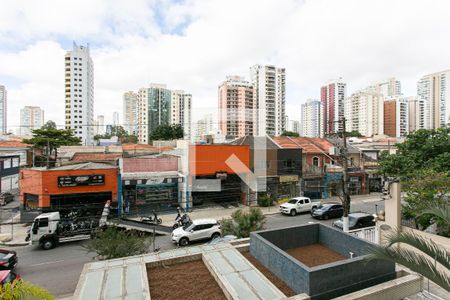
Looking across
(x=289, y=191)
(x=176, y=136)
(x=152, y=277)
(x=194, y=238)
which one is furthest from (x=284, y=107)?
(x=152, y=277)

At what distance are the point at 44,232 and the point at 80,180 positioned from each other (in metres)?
6.14

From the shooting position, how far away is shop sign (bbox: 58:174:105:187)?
20.2 metres

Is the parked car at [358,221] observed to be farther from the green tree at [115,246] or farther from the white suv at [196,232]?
the green tree at [115,246]

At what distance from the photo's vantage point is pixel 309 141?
34.0 m

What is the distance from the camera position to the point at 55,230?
50.6 ft

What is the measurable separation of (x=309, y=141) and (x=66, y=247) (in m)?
28.3

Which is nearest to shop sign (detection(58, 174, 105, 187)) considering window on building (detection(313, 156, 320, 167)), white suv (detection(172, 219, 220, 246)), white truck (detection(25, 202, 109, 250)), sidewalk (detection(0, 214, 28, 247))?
sidewalk (detection(0, 214, 28, 247))

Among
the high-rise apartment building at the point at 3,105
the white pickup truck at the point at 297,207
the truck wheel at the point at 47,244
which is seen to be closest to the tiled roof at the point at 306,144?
the white pickup truck at the point at 297,207

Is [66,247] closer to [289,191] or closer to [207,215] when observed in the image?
[207,215]

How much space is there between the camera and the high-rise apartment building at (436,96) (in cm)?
5900

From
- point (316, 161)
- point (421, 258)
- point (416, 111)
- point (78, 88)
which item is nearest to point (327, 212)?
point (316, 161)

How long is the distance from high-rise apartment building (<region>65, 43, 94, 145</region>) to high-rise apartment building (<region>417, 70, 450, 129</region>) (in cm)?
9897

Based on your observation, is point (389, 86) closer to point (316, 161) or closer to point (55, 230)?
point (316, 161)

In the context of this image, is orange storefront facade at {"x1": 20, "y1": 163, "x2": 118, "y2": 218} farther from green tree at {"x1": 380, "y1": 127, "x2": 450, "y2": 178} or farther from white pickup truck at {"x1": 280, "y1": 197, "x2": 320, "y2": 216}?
green tree at {"x1": 380, "y1": 127, "x2": 450, "y2": 178}
